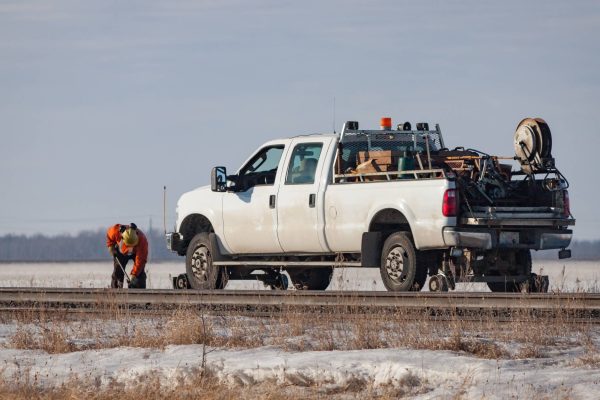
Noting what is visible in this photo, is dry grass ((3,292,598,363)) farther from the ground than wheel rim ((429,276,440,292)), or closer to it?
closer to it

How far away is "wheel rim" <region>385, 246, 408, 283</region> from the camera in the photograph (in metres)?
16.9

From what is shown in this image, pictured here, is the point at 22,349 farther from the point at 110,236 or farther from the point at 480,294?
the point at 110,236

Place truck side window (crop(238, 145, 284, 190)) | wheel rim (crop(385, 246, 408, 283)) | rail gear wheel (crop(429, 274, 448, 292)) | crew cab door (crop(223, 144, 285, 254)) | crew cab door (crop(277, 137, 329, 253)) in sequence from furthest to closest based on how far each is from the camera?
truck side window (crop(238, 145, 284, 190))
crew cab door (crop(223, 144, 285, 254))
crew cab door (crop(277, 137, 329, 253))
wheel rim (crop(385, 246, 408, 283))
rail gear wheel (crop(429, 274, 448, 292))

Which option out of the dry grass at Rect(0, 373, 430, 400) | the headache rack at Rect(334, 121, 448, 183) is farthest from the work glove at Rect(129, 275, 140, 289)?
the dry grass at Rect(0, 373, 430, 400)

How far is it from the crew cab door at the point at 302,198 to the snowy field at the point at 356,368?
6004mm

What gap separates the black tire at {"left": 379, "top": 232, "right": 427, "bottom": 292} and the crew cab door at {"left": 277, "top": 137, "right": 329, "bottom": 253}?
1.22m

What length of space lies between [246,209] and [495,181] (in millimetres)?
3781

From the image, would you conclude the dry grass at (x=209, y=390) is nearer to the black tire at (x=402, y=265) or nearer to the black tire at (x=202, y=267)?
the black tire at (x=402, y=265)

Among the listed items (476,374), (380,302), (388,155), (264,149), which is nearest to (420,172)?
(388,155)

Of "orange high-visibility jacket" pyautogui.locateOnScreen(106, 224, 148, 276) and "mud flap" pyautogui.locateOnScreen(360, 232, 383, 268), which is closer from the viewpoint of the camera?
"mud flap" pyautogui.locateOnScreen(360, 232, 383, 268)

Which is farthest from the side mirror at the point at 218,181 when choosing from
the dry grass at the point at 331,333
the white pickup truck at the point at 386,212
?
the dry grass at the point at 331,333

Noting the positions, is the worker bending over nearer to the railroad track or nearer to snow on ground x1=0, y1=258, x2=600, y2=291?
snow on ground x1=0, y1=258, x2=600, y2=291

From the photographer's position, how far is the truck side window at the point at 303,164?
60.0ft

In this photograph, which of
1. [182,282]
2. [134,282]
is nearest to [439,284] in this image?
[182,282]
